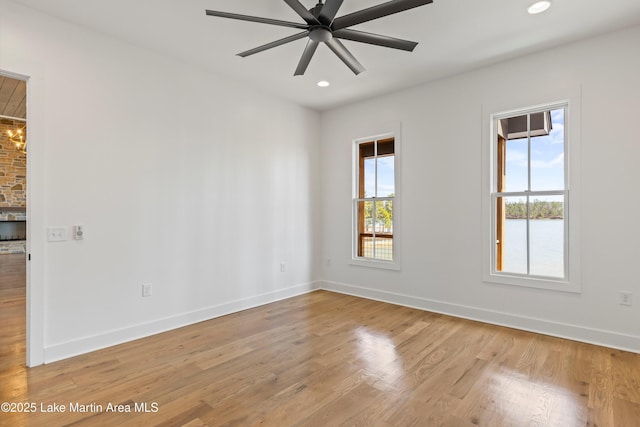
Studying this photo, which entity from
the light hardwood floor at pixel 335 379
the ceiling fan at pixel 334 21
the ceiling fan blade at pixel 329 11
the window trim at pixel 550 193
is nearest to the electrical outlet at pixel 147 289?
the light hardwood floor at pixel 335 379

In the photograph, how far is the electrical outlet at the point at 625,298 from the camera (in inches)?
116

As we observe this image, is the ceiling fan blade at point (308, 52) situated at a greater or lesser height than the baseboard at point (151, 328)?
greater

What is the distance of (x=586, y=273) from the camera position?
314cm

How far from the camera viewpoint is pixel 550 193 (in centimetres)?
338

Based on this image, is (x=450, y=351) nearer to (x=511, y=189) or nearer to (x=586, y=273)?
(x=586, y=273)

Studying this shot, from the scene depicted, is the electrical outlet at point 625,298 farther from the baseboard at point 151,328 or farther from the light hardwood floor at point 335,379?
the baseboard at point 151,328

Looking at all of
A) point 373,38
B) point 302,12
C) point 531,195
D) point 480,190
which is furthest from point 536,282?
point 302,12

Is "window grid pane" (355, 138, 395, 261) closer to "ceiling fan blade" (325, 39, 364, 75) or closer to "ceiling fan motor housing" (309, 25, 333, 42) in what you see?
"ceiling fan blade" (325, 39, 364, 75)

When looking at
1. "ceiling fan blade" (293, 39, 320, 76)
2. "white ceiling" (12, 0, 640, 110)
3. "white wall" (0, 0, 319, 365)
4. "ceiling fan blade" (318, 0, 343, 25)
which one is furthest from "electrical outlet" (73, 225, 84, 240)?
"ceiling fan blade" (318, 0, 343, 25)

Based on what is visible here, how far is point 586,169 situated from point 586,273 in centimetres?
100

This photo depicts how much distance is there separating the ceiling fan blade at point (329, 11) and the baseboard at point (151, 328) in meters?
3.21

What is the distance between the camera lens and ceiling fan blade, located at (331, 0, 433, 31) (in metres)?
2.04

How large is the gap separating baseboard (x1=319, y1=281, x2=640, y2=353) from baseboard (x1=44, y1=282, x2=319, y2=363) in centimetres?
145

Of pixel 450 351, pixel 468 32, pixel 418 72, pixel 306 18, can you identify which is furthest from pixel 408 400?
pixel 418 72
